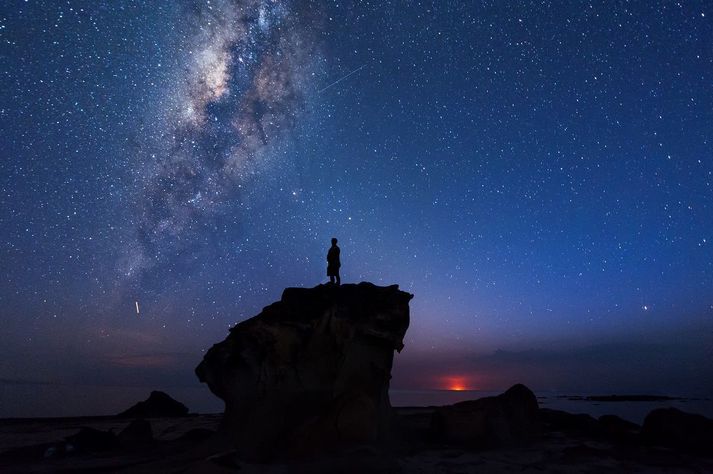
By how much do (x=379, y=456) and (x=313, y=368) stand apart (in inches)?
151

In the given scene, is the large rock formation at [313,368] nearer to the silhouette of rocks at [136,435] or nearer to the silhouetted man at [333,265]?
the silhouetted man at [333,265]

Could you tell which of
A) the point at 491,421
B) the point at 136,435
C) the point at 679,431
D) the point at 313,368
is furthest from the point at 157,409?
the point at 679,431

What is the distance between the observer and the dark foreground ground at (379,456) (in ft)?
41.2

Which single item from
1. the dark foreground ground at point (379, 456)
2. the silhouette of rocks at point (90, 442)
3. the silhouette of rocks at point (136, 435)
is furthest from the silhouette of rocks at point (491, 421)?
the silhouette of rocks at point (90, 442)

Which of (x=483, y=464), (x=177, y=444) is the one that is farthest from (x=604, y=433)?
(x=177, y=444)

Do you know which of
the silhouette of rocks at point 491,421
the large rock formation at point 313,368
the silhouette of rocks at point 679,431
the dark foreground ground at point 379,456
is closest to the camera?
the dark foreground ground at point 379,456

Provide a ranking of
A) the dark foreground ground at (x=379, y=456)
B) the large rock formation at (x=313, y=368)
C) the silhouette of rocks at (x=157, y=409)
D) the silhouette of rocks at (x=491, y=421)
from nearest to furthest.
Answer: the dark foreground ground at (x=379, y=456) < the large rock formation at (x=313, y=368) < the silhouette of rocks at (x=491, y=421) < the silhouette of rocks at (x=157, y=409)

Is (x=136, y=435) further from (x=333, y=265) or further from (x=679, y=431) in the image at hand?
(x=679, y=431)

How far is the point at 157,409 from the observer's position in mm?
31766

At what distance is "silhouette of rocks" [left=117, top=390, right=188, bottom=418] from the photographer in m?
31.4

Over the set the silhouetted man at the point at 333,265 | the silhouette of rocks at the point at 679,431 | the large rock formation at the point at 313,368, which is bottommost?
the silhouette of rocks at the point at 679,431

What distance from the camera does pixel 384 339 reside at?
625 inches

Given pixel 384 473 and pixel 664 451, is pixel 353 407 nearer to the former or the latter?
pixel 384 473

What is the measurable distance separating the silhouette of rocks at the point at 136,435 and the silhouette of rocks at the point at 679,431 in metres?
21.3
